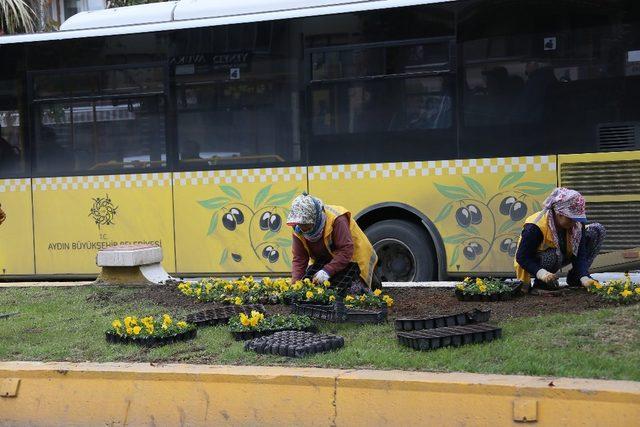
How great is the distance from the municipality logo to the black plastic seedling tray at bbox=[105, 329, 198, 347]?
16.1ft

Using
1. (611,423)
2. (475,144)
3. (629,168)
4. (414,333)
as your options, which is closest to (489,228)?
(475,144)

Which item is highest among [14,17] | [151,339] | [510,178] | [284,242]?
[14,17]

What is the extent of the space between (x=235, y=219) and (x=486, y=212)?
3126 mm

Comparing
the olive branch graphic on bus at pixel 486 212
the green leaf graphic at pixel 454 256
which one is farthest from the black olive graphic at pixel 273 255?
the green leaf graphic at pixel 454 256

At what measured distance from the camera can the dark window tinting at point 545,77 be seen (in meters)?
9.75

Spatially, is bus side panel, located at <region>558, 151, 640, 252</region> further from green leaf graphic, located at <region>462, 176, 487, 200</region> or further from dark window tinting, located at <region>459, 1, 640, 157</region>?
green leaf graphic, located at <region>462, 176, 487, 200</region>

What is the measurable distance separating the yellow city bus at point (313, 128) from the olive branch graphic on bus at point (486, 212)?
17mm

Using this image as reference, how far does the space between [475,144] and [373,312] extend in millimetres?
3689

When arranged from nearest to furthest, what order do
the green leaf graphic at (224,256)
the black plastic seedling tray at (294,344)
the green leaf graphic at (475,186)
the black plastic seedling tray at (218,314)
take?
1. the black plastic seedling tray at (294,344)
2. the black plastic seedling tray at (218,314)
3. the green leaf graphic at (475,186)
4. the green leaf graphic at (224,256)

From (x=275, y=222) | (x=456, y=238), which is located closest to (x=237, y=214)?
(x=275, y=222)

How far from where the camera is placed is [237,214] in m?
11.3

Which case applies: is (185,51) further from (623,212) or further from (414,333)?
(414,333)

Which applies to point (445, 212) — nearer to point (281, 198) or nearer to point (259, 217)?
point (281, 198)

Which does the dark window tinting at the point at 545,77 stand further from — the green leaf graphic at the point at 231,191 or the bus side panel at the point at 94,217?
the bus side panel at the point at 94,217
